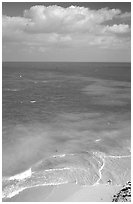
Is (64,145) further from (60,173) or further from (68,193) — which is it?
(68,193)

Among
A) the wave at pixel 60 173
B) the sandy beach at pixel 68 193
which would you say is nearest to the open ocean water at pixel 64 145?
the wave at pixel 60 173

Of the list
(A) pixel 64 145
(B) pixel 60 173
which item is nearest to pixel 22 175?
(B) pixel 60 173

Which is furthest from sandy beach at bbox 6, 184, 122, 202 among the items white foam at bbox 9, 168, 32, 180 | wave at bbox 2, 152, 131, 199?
white foam at bbox 9, 168, 32, 180

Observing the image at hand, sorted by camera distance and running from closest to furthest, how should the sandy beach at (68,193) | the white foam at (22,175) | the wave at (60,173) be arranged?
the sandy beach at (68,193), the wave at (60,173), the white foam at (22,175)

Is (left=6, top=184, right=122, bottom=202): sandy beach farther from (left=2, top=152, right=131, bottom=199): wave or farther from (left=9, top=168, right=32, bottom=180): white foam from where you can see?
(left=9, top=168, right=32, bottom=180): white foam

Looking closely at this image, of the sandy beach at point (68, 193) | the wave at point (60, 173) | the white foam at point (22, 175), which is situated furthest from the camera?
the white foam at point (22, 175)

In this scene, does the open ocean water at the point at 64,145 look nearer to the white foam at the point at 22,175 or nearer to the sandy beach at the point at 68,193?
the white foam at the point at 22,175

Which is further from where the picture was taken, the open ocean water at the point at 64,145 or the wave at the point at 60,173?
the open ocean water at the point at 64,145

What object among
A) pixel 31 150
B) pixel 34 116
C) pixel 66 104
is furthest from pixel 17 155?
pixel 66 104
